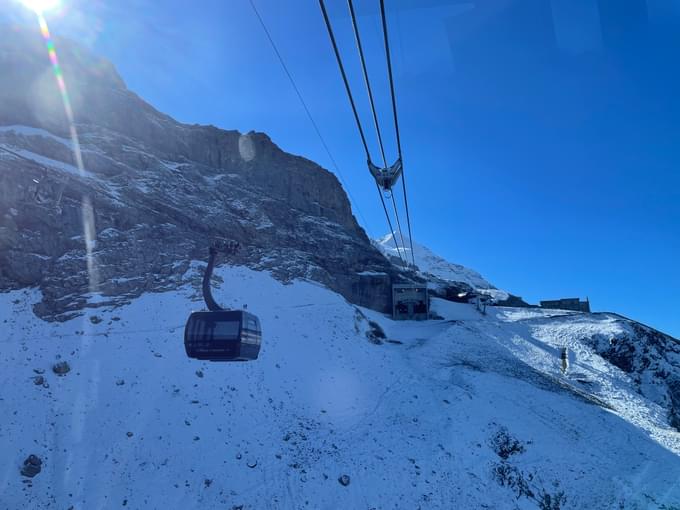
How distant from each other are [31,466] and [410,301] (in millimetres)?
46705

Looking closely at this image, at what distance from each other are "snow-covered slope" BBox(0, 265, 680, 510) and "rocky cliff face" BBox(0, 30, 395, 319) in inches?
136

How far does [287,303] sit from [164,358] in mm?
13802

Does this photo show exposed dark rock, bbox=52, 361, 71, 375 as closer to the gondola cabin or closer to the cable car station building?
the gondola cabin

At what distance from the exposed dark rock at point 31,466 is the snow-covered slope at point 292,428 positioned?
0.71ft

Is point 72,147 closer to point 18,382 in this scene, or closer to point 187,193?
point 187,193

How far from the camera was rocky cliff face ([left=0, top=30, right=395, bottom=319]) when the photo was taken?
91.3 feet

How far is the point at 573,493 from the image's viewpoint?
1703 centimetres

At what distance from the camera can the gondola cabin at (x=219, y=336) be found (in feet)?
53.1

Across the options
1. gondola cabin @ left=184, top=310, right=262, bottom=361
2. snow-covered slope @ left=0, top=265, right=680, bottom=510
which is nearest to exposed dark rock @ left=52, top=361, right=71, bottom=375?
snow-covered slope @ left=0, top=265, right=680, bottom=510

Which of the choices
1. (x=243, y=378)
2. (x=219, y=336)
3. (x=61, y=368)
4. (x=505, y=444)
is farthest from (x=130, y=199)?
(x=505, y=444)

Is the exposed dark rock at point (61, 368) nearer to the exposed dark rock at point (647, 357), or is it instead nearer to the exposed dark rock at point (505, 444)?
the exposed dark rock at point (505, 444)

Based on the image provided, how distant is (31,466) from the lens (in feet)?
46.3

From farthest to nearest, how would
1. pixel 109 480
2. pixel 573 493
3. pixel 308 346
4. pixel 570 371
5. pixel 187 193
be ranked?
pixel 187 193 → pixel 570 371 → pixel 308 346 → pixel 573 493 → pixel 109 480

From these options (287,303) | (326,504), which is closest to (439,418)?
(326,504)
